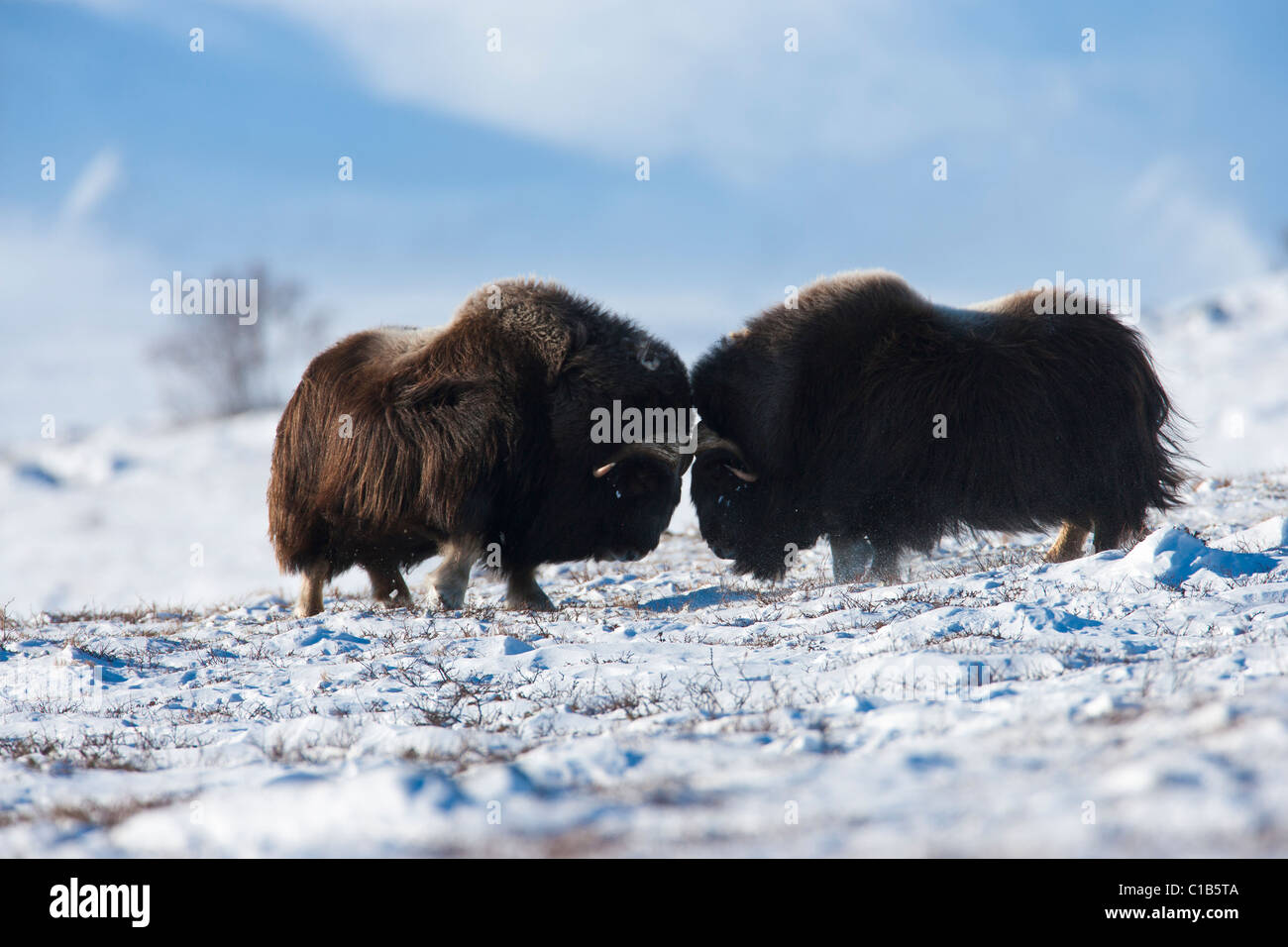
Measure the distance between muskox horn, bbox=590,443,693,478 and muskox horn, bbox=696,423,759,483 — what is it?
29cm

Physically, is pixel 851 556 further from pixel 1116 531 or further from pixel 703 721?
pixel 703 721

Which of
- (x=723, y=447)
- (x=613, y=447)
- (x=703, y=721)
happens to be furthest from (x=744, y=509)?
(x=703, y=721)

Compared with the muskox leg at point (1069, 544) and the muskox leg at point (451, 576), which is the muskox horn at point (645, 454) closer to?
the muskox leg at point (451, 576)

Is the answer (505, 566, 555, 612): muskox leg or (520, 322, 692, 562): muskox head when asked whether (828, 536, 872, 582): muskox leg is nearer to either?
(520, 322, 692, 562): muskox head

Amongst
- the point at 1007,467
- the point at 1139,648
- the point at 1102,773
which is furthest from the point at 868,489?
the point at 1102,773

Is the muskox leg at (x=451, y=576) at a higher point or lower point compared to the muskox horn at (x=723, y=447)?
lower

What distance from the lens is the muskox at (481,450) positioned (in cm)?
542

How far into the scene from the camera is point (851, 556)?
596cm

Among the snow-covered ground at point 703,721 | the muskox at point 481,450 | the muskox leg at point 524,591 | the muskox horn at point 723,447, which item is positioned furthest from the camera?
the muskox horn at point 723,447

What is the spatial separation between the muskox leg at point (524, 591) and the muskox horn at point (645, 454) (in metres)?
0.71

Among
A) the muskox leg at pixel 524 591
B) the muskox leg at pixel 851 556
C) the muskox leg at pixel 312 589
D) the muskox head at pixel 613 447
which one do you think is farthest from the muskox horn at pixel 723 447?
the muskox leg at pixel 312 589

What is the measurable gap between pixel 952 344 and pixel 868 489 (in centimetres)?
89

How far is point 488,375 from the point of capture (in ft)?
18.0
